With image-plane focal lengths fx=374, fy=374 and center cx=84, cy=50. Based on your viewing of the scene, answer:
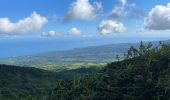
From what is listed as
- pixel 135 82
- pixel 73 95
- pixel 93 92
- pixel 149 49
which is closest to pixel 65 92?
pixel 73 95

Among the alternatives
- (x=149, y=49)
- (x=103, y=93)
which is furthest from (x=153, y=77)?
(x=149, y=49)

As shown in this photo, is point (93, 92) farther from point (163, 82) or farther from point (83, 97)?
point (163, 82)

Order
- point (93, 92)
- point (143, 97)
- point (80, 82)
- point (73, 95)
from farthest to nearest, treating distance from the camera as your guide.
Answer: point (80, 82)
point (73, 95)
point (93, 92)
point (143, 97)

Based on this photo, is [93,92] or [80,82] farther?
[80,82]

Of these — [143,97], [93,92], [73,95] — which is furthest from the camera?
[73,95]

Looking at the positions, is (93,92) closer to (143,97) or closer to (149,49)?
(143,97)

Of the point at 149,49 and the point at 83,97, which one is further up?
the point at 149,49
